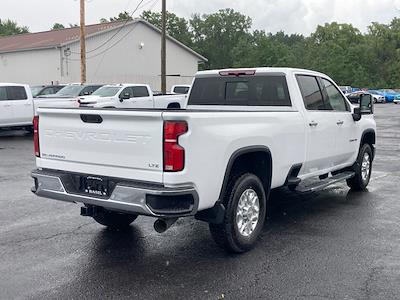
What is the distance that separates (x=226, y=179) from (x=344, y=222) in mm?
2424

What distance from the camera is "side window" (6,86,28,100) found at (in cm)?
1724

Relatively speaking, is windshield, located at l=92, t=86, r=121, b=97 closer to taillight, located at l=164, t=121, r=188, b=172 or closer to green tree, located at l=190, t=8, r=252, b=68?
taillight, located at l=164, t=121, r=188, b=172

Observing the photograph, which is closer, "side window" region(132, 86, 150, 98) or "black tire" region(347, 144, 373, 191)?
"black tire" region(347, 144, 373, 191)

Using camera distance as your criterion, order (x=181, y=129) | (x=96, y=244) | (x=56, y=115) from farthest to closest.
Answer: (x=96, y=244), (x=56, y=115), (x=181, y=129)

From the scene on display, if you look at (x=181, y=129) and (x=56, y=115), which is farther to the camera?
(x=56, y=115)

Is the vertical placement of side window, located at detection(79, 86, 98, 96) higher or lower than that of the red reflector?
lower

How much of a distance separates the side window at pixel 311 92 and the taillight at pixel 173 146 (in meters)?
2.72

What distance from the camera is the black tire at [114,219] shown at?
6.11 meters

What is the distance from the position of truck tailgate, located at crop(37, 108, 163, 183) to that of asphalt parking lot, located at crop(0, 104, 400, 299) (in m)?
0.96

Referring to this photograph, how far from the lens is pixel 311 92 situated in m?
6.98

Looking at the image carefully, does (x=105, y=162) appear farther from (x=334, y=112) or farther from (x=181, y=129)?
(x=334, y=112)

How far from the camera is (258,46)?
7950cm

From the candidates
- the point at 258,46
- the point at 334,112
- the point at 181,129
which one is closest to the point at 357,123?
the point at 334,112

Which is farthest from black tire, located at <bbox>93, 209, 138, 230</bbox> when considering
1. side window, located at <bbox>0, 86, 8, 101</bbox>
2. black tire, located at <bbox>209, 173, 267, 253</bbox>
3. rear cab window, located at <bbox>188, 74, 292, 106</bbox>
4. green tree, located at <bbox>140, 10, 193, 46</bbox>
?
green tree, located at <bbox>140, 10, 193, 46</bbox>
